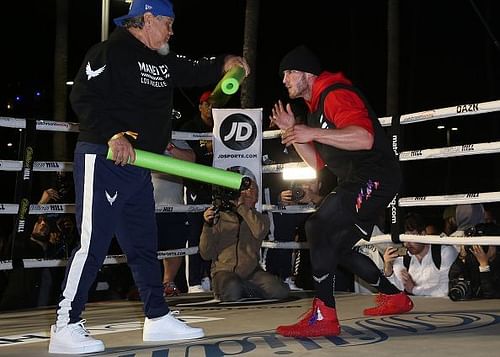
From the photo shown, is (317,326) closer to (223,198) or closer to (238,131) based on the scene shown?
(223,198)

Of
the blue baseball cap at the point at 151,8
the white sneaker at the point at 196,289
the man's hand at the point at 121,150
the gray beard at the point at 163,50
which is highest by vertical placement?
the blue baseball cap at the point at 151,8

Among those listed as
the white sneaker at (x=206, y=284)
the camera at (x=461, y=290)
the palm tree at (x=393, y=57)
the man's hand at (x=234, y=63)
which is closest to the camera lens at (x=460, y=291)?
the camera at (x=461, y=290)

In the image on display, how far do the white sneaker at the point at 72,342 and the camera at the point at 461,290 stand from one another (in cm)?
264

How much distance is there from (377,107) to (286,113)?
30.6m

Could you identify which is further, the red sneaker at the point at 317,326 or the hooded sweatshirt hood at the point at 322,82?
the hooded sweatshirt hood at the point at 322,82

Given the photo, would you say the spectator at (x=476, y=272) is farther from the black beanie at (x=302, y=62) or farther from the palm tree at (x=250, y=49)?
the palm tree at (x=250, y=49)

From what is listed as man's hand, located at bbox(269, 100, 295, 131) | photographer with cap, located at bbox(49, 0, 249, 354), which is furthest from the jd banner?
photographer with cap, located at bbox(49, 0, 249, 354)

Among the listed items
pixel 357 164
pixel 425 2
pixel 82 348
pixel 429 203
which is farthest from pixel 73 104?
pixel 425 2

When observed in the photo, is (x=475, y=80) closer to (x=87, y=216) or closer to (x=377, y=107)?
(x=377, y=107)

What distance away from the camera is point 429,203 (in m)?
5.40

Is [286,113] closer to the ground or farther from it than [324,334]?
farther from it

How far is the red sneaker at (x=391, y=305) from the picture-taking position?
4395mm

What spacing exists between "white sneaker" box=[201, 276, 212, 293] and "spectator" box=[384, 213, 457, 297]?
5.63 ft

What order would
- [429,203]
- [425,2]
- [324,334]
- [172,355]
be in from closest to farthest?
[172,355] → [324,334] → [429,203] → [425,2]
